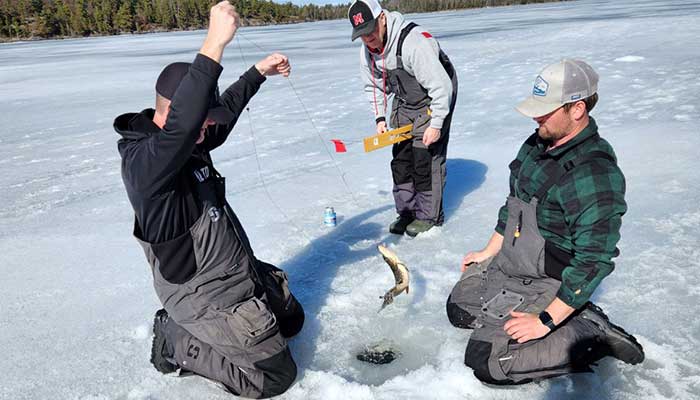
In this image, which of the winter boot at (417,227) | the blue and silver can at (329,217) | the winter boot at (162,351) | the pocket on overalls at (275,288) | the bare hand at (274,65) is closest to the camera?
the winter boot at (162,351)

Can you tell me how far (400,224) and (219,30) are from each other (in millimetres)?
2670

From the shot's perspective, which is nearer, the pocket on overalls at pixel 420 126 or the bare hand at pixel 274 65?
the bare hand at pixel 274 65

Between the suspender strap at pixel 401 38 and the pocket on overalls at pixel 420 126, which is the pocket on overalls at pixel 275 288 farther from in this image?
the suspender strap at pixel 401 38

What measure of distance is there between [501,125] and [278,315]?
522 cm

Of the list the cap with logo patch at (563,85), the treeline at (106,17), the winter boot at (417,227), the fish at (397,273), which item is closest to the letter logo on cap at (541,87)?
the cap with logo patch at (563,85)

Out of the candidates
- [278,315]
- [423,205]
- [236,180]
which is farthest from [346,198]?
[278,315]

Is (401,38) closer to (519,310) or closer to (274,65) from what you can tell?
(274,65)

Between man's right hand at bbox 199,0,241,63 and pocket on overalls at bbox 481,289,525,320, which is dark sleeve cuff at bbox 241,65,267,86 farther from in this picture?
pocket on overalls at bbox 481,289,525,320

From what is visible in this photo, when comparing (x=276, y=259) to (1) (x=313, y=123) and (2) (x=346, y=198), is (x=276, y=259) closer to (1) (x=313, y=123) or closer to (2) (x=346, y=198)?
(2) (x=346, y=198)

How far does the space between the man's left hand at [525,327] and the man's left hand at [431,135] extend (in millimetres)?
1816

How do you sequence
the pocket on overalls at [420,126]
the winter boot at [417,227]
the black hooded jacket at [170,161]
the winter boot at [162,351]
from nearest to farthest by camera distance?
the black hooded jacket at [170,161], the winter boot at [162,351], the pocket on overalls at [420,126], the winter boot at [417,227]

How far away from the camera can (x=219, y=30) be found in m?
1.86

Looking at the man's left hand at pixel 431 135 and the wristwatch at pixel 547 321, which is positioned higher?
the man's left hand at pixel 431 135

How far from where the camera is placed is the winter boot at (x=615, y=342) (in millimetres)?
2340
